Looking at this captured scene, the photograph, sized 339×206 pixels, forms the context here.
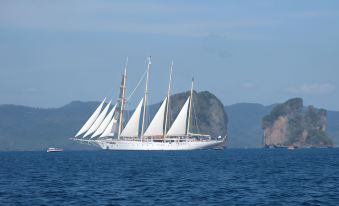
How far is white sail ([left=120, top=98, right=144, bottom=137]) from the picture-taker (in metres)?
187

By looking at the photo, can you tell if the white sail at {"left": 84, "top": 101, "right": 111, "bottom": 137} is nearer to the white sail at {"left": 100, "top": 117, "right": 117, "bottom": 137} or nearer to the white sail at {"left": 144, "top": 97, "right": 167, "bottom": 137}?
the white sail at {"left": 100, "top": 117, "right": 117, "bottom": 137}

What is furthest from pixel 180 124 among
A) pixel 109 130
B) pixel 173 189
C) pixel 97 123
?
pixel 173 189

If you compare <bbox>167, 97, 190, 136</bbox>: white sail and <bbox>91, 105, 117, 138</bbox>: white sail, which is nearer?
<bbox>91, 105, 117, 138</bbox>: white sail

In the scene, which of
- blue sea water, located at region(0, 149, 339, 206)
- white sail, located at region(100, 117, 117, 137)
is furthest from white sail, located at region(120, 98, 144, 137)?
blue sea water, located at region(0, 149, 339, 206)

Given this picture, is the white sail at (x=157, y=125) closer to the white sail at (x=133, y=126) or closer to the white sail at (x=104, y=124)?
the white sail at (x=133, y=126)

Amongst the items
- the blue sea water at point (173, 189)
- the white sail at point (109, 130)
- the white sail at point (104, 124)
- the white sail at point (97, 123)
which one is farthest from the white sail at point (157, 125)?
the blue sea water at point (173, 189)

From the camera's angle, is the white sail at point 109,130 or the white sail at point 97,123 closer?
the white sail at point 97,123

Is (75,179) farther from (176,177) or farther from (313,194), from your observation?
(313,194)

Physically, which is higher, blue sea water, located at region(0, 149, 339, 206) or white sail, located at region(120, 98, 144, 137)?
white sail, located at region(120, 98, 144, 137)

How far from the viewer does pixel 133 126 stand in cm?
19038

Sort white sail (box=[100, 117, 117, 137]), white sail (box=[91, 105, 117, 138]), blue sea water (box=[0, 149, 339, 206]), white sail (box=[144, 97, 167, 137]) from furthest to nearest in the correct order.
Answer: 1. white sail (box=[100, 117, 117, 137])
2. white sail (box=[91, 105, 117, 138])
3. white sail (box=[144, 97, 167, 137])
4. blue sea water (box=[0, 149, 339, 206])

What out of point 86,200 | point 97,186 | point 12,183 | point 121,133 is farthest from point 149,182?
point 121,133

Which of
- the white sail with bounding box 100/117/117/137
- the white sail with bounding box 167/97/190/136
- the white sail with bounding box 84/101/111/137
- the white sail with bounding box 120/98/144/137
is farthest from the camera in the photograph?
the white sail with bounding box 100/117/117/137

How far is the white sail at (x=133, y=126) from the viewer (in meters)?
187
